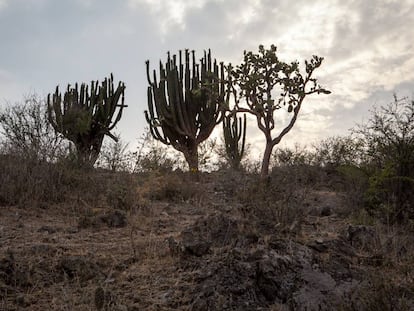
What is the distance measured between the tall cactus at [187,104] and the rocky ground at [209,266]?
22.2 feet

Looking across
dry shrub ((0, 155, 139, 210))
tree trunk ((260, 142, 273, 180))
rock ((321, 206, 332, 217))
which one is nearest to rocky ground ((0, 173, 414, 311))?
dry shrub ((0, 155, 139, 210))

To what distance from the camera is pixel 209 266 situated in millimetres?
3691

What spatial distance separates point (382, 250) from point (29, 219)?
4322 mm

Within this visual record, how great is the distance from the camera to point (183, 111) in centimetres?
1219

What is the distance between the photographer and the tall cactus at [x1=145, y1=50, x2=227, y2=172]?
12172 millimetres

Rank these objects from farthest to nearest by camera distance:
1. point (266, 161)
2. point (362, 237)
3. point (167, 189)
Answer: point (266, 161) < point (167, 189) < point (362, 237)

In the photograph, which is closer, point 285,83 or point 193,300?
point 193,300

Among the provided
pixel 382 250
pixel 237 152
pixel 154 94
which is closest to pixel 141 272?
pixel 382 250

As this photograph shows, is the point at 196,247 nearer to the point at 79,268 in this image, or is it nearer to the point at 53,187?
the point at 79,268

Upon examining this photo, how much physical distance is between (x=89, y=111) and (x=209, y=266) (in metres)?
10.4

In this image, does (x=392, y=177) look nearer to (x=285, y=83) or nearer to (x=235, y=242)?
(x=235, y=242)

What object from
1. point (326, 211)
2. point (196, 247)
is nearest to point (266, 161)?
point (326, 211)

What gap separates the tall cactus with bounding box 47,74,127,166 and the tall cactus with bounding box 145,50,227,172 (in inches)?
59.8

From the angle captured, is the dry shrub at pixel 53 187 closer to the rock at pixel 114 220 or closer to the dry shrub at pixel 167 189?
the dry shrub at pixel 167 189
